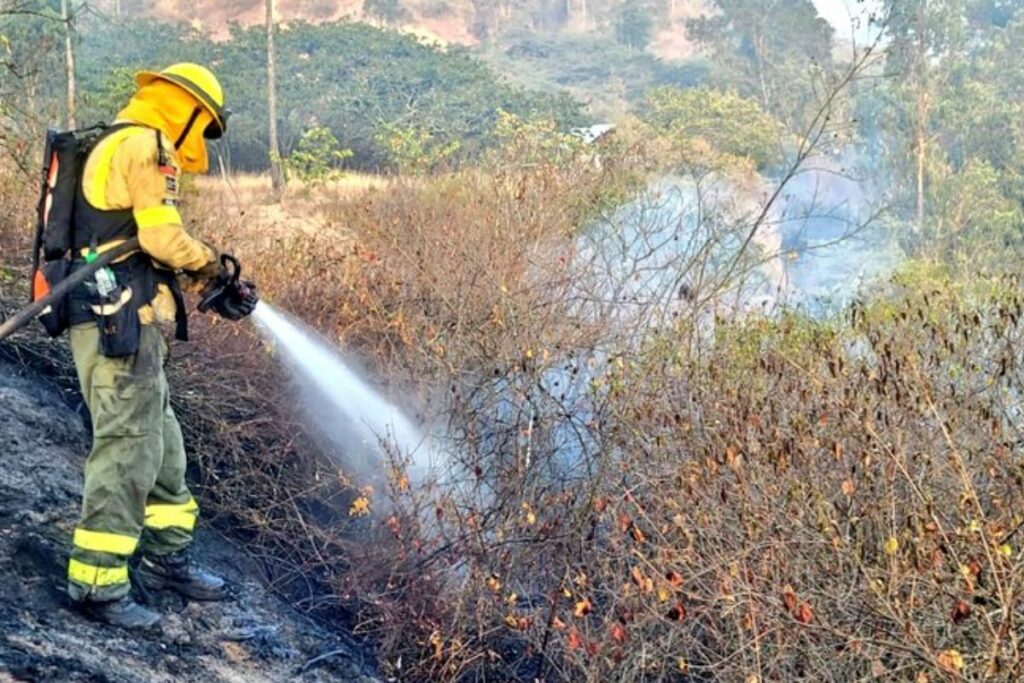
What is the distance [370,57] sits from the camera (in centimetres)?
3072

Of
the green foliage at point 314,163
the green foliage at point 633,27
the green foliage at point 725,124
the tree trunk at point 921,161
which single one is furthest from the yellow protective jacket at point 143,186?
the green foliage at point 633,27

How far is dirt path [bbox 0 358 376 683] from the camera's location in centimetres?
366

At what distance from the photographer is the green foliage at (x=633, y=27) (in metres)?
50.6

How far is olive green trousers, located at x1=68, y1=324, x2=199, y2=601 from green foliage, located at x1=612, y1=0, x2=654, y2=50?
4825 centimetres

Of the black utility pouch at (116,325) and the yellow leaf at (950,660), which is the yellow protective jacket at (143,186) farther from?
the yellow leaf at (950,660)

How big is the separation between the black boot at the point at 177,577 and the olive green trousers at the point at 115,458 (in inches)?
12.4

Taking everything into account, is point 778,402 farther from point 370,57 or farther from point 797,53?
point 797,53

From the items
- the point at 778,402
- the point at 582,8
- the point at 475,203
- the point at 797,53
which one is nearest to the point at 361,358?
the point at 475,203

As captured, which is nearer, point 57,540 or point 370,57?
point 57,540

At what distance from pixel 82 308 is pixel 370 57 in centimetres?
2812

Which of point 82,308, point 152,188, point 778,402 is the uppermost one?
point 152,188

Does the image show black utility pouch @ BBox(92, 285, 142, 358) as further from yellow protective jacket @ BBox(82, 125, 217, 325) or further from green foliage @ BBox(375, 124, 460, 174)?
green foliage @ BBox(375, 124, 460, 174)

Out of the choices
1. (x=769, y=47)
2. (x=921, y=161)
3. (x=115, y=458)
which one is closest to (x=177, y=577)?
(x=115, y=458)

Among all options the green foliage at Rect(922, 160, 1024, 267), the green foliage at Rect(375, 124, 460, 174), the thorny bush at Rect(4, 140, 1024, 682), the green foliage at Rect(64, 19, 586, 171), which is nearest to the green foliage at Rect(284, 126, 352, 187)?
the green foliage at Rect(375, 124, 460, 174)
